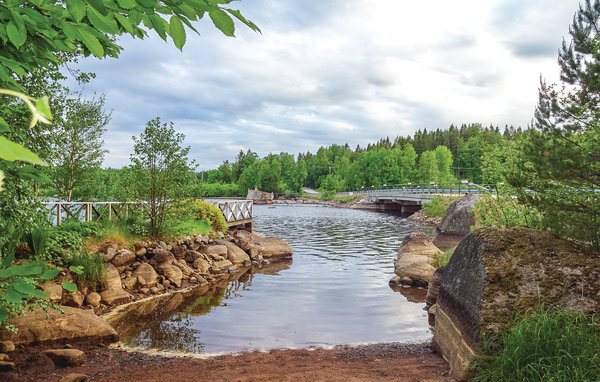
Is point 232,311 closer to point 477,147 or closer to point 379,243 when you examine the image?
point 379,243

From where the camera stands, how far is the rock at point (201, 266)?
1729 cm

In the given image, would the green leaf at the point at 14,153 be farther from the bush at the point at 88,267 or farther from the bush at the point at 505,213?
the bush at the point at 88,267

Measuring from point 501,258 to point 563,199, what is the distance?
1663mm

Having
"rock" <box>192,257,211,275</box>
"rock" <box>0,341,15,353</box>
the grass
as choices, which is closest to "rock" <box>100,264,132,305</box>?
"rock" <box>0,341,15,353</box>

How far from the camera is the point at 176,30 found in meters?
2.04

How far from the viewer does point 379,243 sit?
94.5ft

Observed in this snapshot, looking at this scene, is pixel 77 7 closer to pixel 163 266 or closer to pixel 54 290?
pixel 54 290

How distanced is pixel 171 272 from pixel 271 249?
24.6 ft

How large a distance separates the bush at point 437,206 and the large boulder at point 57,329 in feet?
139

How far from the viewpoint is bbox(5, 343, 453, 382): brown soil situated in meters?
6.76

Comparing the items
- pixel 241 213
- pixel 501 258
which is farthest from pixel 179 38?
pixel 241 213

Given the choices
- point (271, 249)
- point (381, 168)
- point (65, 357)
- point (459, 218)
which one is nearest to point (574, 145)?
point (65, 357)

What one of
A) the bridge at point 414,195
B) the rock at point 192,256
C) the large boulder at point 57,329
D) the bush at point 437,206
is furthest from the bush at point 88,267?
the bush at point 437,206

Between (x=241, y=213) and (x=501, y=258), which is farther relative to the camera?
(x=241, y=213)
